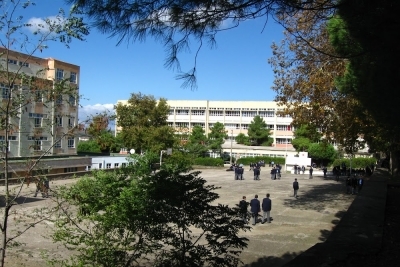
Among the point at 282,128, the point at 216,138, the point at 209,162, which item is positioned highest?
the point at 282,128

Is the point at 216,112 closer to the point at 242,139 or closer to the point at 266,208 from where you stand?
the point at 242,139

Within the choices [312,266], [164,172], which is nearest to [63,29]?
[164,172]

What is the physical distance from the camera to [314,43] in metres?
15.6

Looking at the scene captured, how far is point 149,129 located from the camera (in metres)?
43.8

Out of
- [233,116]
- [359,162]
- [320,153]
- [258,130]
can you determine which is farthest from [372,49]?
[233,116]

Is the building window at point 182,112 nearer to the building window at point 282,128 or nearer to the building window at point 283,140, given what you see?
the building window at point 282,128

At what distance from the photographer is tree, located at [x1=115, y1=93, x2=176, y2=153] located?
4300cm

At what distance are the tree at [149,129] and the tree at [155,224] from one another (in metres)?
34.8

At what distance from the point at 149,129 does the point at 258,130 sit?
31234mm

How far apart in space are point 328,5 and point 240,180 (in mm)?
29026

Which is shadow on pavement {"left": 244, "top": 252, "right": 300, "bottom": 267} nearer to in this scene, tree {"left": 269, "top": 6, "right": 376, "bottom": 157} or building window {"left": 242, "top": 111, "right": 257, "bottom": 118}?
tree {"left": 269, "top": 6, "right": 376, "bottom": 157}

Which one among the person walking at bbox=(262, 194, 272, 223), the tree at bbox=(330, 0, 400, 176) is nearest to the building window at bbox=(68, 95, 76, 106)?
the tree at bbox=(330, 0, 400, 176)

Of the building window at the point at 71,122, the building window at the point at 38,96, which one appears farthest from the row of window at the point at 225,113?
the building window at the point at 38,96

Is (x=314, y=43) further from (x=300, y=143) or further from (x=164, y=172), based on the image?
(x=300, y=143)
